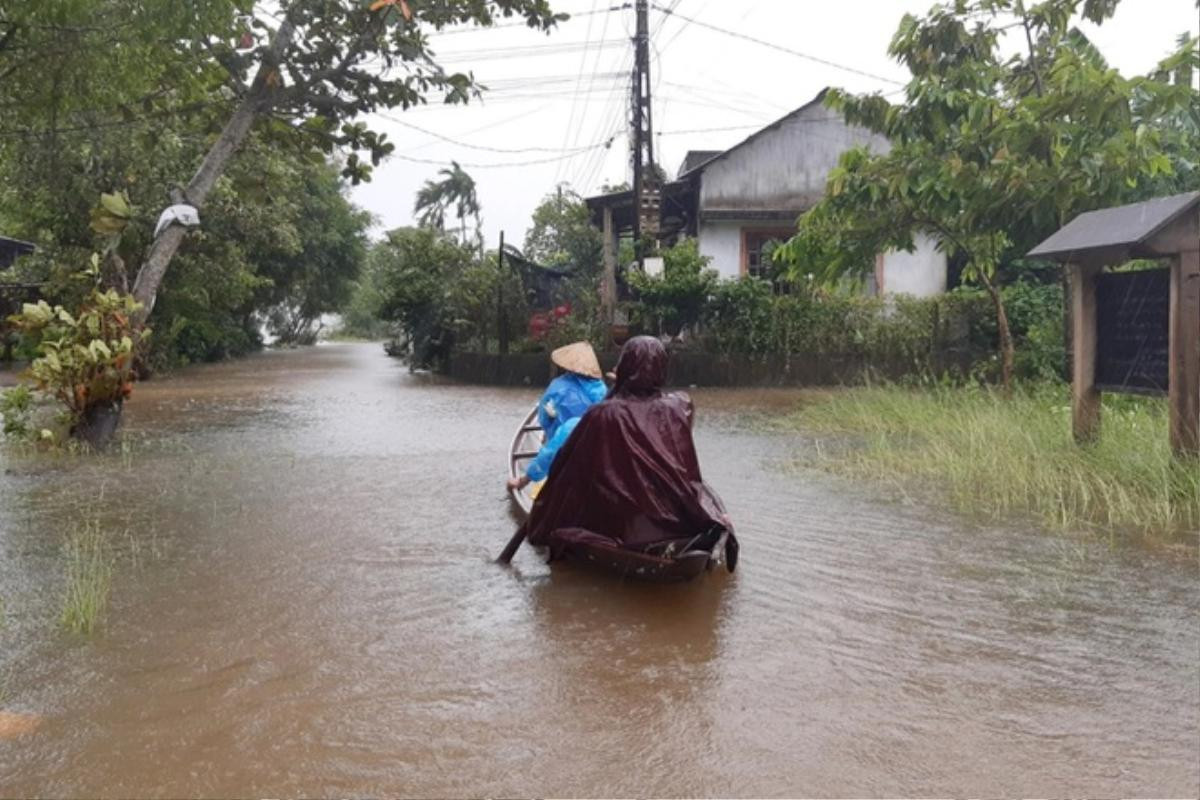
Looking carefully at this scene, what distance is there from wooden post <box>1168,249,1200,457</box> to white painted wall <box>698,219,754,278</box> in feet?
50.1

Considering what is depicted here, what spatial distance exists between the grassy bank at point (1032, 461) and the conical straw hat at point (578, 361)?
3.05 metres

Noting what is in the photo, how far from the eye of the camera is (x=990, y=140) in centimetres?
1138

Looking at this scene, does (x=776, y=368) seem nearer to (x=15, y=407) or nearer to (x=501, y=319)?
(x=501, y=319)

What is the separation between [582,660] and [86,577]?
3017 millimetres

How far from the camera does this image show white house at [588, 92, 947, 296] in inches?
874

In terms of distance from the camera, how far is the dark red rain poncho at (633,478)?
18.0ft

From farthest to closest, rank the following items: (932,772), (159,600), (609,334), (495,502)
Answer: (609,334) < (495,502) < (159,600) < (932,772)

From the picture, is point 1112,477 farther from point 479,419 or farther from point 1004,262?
point 1004,262

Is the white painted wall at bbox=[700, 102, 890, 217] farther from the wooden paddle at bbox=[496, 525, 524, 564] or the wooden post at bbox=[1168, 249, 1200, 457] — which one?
the wooden paddle at bbox=[496, 525, 524, 564]

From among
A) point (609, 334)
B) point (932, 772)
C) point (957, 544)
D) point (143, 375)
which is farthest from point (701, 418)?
point (143, 375)

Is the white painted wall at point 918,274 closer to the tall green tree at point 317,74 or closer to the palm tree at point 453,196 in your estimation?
the tall green tree at point 317,74

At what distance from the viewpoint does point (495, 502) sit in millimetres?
8477

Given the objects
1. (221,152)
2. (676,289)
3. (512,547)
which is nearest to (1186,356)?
(512,547)

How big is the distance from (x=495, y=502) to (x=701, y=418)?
673cm
